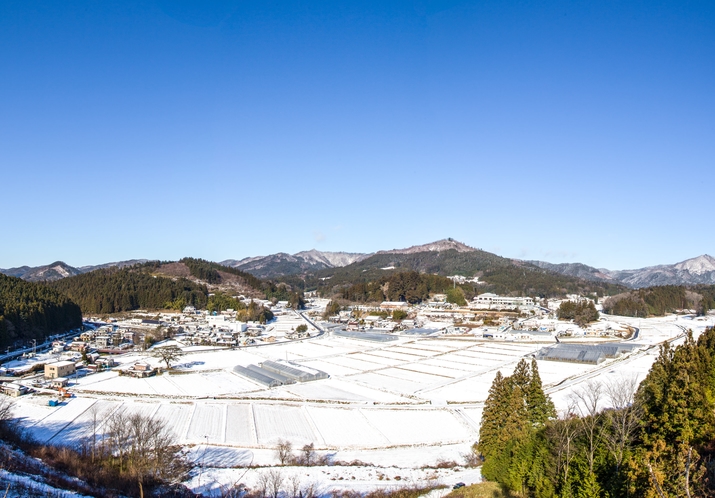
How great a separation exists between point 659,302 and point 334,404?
2785 inches

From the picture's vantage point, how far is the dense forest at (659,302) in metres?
74.2

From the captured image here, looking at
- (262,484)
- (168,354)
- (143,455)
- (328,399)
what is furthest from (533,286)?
(143,455)

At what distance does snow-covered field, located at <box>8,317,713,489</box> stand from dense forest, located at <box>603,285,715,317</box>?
1421 inches

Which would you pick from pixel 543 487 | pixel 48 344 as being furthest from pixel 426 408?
pixel 48 344

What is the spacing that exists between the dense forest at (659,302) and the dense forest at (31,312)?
77.3 m

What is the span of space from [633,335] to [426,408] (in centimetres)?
3664

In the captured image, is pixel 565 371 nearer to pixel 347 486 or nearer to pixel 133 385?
pixel 347 486

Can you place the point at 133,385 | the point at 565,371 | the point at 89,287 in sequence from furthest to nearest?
the point at 89,287, the point at 565,371, the point at 133,385

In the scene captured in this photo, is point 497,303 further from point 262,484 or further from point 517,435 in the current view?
point 262,484

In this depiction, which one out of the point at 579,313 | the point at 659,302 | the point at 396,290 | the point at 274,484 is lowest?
the point at 274,484

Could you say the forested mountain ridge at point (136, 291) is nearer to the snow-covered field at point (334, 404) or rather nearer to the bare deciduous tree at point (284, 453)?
the snow-covered field at point (334, 404)

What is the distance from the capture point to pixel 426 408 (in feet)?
81.0

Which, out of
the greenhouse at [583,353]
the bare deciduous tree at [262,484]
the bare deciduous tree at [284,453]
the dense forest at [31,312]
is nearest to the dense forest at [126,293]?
the dense forest at [31,312]

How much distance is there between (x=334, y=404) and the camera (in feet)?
83.1
